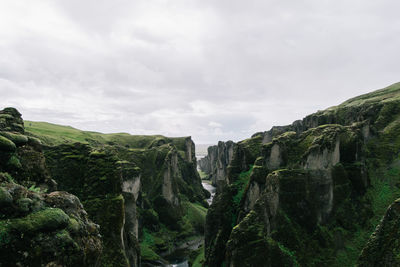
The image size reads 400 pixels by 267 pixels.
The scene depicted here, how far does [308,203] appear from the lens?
30031 mm

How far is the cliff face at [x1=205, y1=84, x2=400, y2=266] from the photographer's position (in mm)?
27062

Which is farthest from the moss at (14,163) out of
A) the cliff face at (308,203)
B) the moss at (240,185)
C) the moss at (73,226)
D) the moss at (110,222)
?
the moss at (240,185)

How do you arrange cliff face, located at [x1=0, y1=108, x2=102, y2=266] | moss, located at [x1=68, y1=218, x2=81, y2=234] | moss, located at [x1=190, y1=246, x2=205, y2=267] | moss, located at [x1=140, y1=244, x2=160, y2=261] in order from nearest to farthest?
cliff face, located at [x1=0, y1=108, x2=102, y2=266] < moss, located at [x1=68, y1=218, x2=81, y2=234] < moss, located at [x1=190, y1=246, x2=205, y2=267] < moss, located at [x1=140, y1=244, x2=160, y2=261]

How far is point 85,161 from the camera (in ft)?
91.3

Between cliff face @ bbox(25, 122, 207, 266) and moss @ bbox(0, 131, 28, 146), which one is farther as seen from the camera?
cliff face @ bbox(25, 122, 207, 266)

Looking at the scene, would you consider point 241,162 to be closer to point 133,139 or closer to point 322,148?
point 322,148

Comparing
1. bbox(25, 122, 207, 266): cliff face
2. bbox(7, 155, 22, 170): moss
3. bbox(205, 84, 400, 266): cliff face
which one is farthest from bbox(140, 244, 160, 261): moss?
bbox(7, 155, 22, 170): moss

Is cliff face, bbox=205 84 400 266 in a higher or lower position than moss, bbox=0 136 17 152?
lower

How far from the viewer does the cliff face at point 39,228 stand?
29.3 feet

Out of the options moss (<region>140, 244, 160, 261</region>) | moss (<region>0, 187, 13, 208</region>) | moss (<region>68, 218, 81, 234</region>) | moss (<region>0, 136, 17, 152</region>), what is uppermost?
moss (<region>0, 136, 17, 152</region>)

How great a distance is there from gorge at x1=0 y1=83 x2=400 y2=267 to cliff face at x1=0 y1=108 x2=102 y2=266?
0.04 meters

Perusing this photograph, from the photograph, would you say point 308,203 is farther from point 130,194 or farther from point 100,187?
point 130,194

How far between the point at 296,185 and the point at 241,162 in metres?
15.8

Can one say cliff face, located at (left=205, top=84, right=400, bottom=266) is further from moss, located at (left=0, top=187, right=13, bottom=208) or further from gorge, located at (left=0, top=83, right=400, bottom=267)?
moss, located at (left=0, top=187, right=13, bottom=208)
